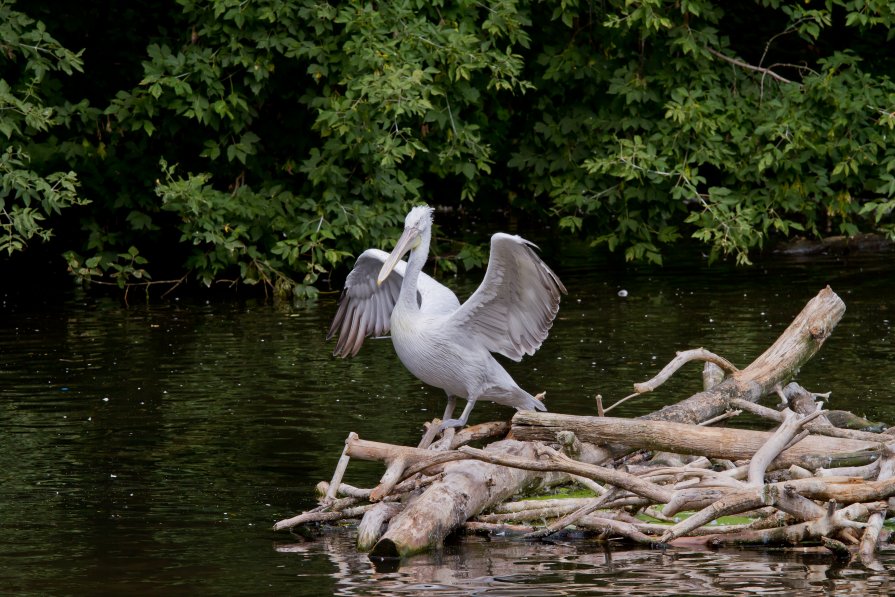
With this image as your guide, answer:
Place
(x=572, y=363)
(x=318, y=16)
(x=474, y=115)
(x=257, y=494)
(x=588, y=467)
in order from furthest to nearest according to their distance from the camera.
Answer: (x=474, y=115) → (x=318, y=16) → (x=572, y=363) → (x=257, y=494) → (x=588, y=467)

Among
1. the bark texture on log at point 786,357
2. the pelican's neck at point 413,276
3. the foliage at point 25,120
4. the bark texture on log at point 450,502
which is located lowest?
the bark texture on log at point 450,502

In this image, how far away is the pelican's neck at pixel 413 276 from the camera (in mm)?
8758

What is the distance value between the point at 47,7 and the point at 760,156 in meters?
8.57

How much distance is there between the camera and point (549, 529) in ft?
24.4

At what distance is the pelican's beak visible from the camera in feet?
28.8

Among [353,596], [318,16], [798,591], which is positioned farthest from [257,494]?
[318,16]

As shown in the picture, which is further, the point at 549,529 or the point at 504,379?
the point at 504,379

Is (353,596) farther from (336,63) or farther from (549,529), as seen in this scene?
(336,63)

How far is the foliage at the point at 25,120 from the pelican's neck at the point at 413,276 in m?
6.40

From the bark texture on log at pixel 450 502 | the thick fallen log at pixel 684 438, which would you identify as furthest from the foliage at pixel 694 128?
the bark texture on log at pixel 450 502

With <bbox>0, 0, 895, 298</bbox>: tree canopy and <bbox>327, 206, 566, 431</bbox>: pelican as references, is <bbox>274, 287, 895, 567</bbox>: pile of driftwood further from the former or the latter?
<bbox>0, 0, 895, 298</bbox>: tree canopy

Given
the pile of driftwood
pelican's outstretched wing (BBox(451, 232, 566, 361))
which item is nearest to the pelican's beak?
pelican's outstretched wing (BBox(451, 232, 566, 361))

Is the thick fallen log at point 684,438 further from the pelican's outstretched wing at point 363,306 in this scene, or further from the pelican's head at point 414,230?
the pelican's outstretched wing at point 363,306

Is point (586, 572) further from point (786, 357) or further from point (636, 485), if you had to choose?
point (786, 357)
